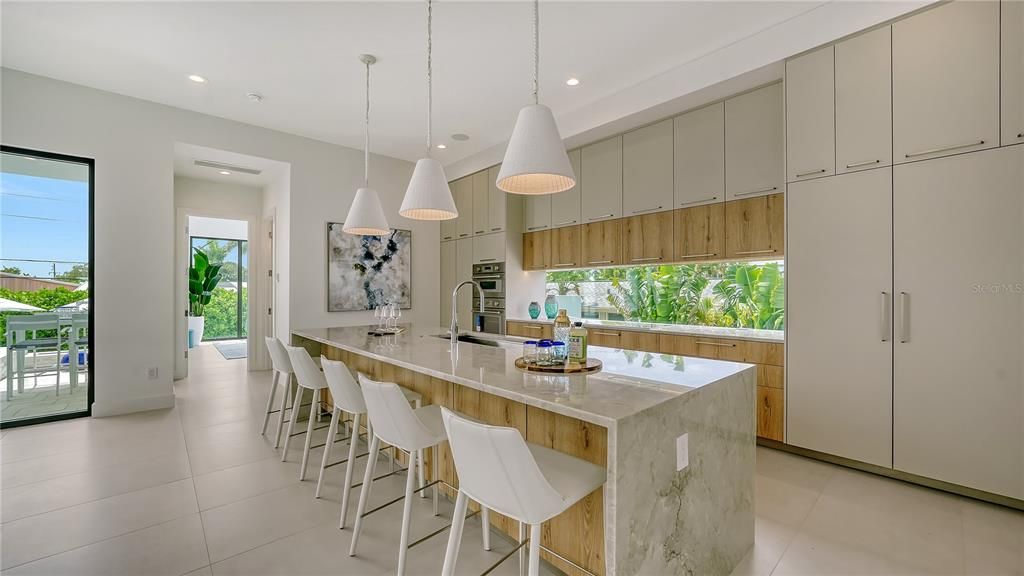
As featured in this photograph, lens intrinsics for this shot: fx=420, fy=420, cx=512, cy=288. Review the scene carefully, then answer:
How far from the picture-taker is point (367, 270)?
5.56m

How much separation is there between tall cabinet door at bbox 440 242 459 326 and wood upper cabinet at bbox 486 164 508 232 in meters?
0.89

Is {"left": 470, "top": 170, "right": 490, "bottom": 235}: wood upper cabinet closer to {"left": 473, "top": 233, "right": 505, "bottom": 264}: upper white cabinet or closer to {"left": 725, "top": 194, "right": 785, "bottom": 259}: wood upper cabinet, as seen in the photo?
{"left": 473, "top": 233, "right": 505, "bottom": 264}: upper white cabinet

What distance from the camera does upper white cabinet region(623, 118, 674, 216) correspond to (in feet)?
12.8

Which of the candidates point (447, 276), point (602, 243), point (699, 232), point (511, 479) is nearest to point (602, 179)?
point (602, 243)

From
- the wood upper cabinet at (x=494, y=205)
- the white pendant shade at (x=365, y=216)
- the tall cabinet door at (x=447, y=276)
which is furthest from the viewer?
the tall cabinet door at (x=447, y=276)

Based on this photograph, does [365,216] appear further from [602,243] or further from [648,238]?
[648,238]

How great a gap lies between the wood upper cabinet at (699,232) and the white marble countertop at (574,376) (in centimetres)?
180

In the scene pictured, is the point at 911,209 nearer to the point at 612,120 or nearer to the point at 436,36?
the point at 612,120

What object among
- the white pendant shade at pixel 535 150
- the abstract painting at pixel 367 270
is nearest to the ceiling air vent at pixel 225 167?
the abstract painting at pixel 367 270

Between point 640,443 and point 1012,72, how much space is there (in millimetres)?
2869

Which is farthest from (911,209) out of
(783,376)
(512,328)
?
(512,328)

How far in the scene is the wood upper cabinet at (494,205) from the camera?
17.1 feet

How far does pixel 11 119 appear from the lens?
3592 mm

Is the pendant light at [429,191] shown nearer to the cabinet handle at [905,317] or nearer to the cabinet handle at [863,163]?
the cabinet handle at [863,163]
